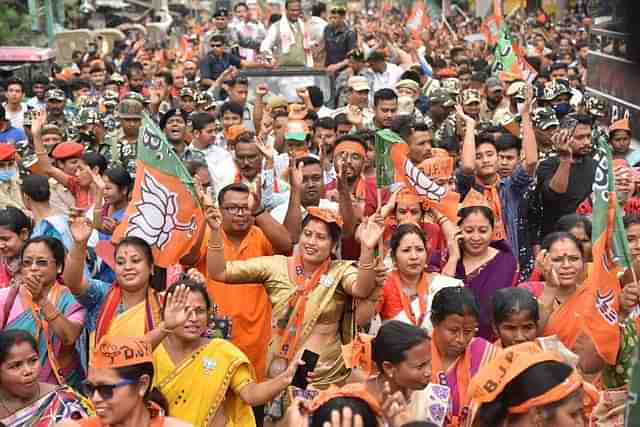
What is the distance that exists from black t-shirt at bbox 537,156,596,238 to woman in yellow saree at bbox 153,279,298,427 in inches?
124

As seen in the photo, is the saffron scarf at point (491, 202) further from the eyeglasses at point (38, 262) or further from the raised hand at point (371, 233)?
the eyeglasses at point (38, 262)

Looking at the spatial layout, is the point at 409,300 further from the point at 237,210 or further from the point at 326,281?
the point at 237,210

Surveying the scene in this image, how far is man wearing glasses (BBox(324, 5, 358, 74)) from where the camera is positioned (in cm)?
1379

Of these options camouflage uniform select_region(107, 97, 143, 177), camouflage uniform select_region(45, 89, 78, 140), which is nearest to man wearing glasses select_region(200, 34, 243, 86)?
camouflage uniform select_region(45, 89, 78, 140)

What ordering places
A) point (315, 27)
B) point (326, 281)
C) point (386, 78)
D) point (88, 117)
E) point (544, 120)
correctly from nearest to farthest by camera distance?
point (326, 281)
point (544, 120)
point (88, 117)
point (386, 78)
point (315, 27)

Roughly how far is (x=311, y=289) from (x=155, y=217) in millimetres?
972

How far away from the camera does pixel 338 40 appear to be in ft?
45.3

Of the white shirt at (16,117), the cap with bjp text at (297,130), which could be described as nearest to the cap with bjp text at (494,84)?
the cap with bjp text at (297,130)

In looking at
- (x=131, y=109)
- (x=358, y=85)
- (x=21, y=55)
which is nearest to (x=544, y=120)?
(x=358, y=85)

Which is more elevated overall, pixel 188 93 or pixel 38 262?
pixel 38 262

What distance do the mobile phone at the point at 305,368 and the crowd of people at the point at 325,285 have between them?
13mm

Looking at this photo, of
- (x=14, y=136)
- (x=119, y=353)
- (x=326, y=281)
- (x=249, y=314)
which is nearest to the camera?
(x=119, y=353)

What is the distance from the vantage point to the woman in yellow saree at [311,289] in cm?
547

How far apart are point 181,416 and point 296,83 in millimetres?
9259
